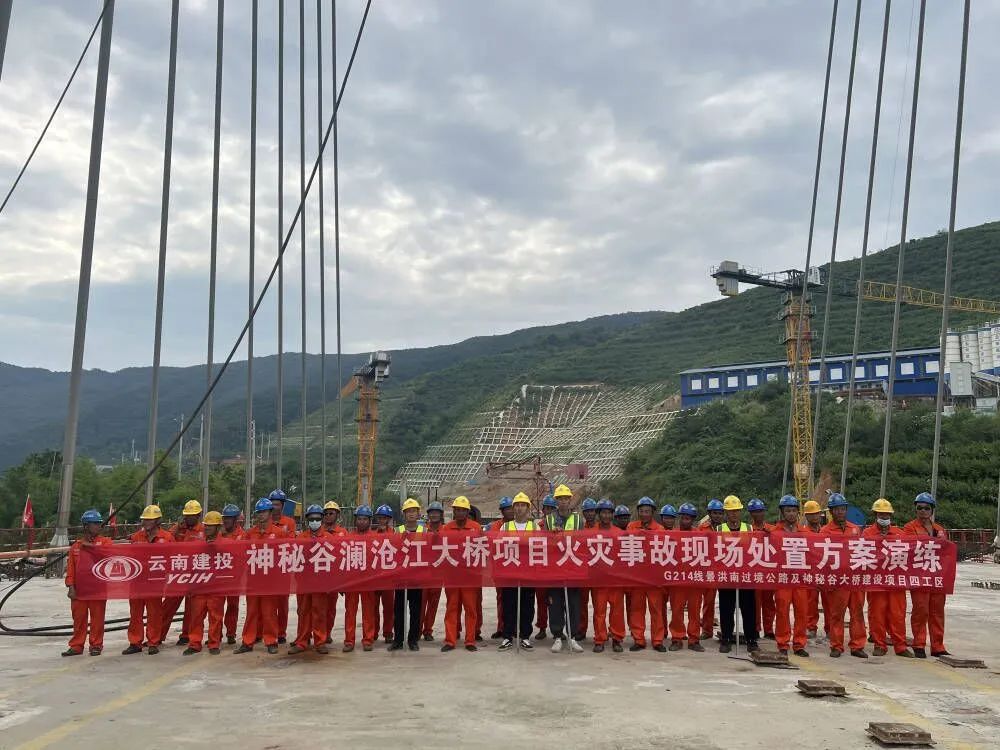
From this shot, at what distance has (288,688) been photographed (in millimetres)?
7047

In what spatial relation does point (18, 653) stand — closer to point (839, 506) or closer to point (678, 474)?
point (839, 506)

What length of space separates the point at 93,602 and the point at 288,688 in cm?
327

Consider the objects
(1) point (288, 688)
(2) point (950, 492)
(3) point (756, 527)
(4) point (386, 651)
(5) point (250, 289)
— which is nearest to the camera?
(1) point (288, 688)

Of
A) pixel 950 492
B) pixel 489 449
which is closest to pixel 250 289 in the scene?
pixel 950 492

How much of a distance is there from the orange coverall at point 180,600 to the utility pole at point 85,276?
4756 mm

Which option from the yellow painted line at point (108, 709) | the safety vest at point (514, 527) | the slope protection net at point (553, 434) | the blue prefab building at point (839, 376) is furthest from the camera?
the slope protection net at point (553, 434)

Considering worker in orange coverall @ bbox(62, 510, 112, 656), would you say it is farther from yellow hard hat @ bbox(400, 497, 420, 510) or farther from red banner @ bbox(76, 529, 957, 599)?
yellow hard hat @ bbox(400, 497, 420, 510)

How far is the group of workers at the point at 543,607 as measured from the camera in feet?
29.0

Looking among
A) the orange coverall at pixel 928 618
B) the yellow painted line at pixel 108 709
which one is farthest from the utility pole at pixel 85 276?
the orange coverall at pixel 928 618

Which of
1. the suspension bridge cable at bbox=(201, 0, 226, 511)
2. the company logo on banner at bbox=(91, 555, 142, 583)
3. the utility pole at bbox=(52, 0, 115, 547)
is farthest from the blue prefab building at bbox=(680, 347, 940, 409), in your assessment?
the company logo on banner at bbox=(91, 555, 142, 583)

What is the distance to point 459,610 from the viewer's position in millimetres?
9094

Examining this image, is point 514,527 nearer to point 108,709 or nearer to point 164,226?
point 108,709

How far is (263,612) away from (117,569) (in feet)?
5.52

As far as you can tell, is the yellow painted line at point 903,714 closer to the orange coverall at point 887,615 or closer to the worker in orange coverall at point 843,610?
the worker in orange coverall at point 843,610
